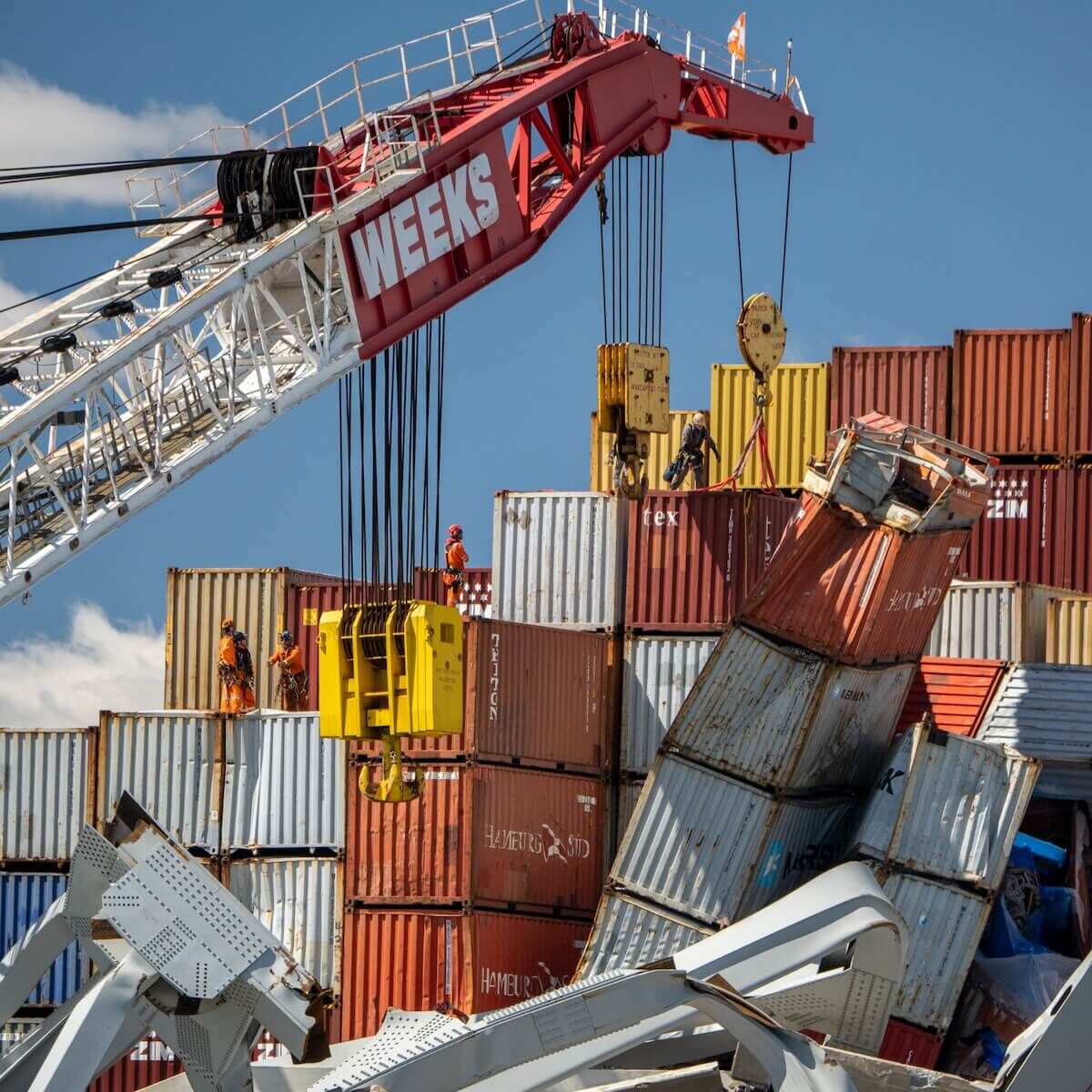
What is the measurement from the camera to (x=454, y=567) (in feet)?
138

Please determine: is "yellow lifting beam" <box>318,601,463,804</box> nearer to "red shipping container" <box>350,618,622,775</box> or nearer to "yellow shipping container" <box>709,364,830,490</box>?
"red shipping container" <box>350,618,622,775</box>

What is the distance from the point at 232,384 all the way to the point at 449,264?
190 inches

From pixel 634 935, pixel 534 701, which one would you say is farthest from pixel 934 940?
pixel 534 701

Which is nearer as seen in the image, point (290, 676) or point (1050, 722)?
point (1050, 722)

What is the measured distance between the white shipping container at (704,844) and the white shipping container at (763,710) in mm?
355

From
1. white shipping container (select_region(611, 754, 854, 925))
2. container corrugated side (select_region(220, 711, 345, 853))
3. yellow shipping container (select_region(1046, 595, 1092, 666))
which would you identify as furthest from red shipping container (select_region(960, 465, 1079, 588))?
container corrugated side (select_region(220, 711, 345, 853))

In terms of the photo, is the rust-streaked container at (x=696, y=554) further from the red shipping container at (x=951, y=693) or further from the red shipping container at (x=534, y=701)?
the red shipping container at (x=951, y=693)

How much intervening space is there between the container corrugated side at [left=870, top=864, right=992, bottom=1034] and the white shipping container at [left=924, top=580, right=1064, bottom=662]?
7.34 m

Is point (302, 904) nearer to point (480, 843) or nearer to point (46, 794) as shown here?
point (480, 843)

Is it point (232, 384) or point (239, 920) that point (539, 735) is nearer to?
point (232, 384)

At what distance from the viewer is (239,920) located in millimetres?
25109

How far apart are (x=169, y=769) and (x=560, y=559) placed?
846 cm

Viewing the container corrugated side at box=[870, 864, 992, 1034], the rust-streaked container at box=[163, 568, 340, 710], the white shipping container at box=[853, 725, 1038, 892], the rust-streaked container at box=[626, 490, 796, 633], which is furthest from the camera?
the rust-streaked container at box=[163, 568, 340, 710]

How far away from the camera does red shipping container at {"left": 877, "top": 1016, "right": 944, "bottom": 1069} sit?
33.2m
